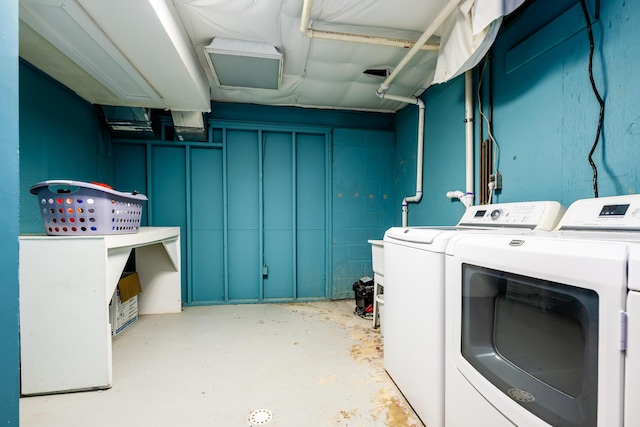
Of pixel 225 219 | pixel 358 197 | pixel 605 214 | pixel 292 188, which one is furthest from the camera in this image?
pixel 358 197

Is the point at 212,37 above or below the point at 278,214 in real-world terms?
above

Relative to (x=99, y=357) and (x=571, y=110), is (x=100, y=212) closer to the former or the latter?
(x=99, y=357)

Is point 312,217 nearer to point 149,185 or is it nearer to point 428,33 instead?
point 149,185

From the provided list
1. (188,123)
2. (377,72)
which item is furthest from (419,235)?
(188,123)

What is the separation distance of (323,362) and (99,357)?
1.31m

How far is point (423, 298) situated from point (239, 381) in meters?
1.18

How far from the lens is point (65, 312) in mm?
1438

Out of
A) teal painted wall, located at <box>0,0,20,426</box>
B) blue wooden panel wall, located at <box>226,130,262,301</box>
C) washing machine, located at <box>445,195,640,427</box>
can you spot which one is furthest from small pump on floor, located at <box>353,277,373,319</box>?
teal painted wall, located at <box>0,0,20,426</box>

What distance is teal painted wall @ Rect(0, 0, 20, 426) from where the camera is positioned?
0.66 meters

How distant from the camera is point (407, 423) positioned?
125 cm

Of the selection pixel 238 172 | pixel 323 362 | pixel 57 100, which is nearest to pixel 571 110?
pixel 323 362

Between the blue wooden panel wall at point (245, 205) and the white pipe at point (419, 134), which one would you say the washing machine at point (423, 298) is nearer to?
the white pipe at point (419, 134)

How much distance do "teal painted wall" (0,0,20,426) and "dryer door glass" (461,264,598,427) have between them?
1364 mm

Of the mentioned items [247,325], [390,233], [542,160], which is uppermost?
[542,160]
